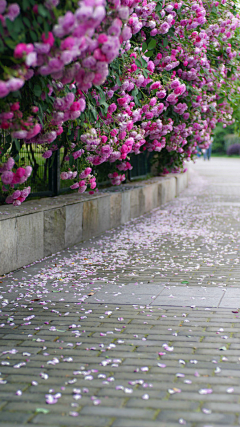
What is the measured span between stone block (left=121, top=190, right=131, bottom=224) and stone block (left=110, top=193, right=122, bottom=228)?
23 centimetres

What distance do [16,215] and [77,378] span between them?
3.72 metres

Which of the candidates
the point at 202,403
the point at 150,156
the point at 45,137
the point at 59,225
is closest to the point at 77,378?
the point at 202,403

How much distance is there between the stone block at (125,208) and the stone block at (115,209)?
0.74 feet

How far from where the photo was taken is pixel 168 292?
6.20 metres

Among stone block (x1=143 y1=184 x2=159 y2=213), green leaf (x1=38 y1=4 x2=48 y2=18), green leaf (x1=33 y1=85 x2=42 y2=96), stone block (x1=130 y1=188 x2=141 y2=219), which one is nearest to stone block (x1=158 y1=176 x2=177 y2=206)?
stone block (x1=143 y1=184 x2=159 y2=213)

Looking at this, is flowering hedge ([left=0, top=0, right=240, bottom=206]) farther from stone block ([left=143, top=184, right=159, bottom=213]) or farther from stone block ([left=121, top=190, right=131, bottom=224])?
stone block ([left=143, top=184, right=159, bottom=213])

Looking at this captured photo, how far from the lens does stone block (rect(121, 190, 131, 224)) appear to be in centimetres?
1184

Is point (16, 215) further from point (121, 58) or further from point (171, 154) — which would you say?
point (171, 154)

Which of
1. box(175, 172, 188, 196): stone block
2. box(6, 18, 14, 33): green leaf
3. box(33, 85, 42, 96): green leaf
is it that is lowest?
box(175, 172, 188, 196): stone block

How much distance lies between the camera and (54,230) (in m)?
8.50

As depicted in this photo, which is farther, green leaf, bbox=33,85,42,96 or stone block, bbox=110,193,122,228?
stone block, bbox=110,193,122,228

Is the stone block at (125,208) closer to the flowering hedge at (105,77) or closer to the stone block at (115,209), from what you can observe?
the stone block at (115,209)

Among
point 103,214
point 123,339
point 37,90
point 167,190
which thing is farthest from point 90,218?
point 167,190

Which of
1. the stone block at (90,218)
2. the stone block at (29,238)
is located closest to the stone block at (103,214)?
the stone block at (90,218)
